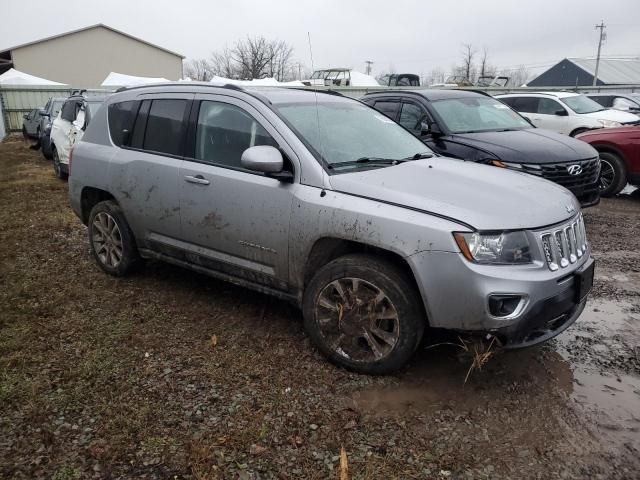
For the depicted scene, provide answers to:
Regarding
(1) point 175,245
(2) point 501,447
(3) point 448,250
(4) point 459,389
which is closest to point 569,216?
Result: (3) point 448,250

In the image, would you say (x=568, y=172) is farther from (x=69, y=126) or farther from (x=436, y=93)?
(x=69, y=126)

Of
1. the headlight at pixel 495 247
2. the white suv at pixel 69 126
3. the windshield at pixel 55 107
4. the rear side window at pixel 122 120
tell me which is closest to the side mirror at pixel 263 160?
the headlight at pixel 495 247

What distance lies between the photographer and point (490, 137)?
21.6 ft

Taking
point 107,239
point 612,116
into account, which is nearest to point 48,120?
point 107,239

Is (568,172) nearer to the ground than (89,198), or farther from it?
farther from it

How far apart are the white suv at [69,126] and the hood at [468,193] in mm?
8105

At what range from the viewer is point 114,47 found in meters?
41.2

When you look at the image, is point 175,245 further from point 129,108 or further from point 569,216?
point 569,216

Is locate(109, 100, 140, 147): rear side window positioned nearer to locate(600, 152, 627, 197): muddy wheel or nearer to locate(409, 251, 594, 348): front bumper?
locate(409, 251, 594, 348): front bumper

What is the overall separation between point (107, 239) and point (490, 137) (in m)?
4.76

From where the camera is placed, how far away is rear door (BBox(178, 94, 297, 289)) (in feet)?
11.3

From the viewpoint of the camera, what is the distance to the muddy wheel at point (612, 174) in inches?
329

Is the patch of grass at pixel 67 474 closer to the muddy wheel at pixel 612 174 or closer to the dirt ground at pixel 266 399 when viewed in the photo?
the dirt ground at pixel 266 399

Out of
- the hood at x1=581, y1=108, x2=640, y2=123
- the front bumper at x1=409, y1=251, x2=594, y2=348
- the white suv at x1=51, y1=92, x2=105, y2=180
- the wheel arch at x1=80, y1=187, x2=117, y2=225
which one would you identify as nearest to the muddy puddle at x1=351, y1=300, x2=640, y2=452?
the front bumper at x1=409, y1=251, x2=594, y2=348
